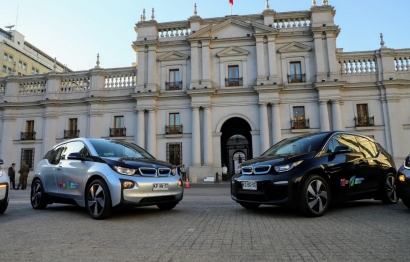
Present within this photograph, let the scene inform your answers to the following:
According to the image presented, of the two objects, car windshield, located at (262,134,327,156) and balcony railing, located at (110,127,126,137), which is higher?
balcony railing, located at (110,127,126,137)

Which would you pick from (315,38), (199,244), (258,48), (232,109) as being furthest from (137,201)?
→ (315,38)

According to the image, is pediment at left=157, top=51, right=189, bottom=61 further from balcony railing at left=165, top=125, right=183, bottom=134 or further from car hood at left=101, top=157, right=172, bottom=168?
car hood at left=101, top=157, right=172, bottom=168

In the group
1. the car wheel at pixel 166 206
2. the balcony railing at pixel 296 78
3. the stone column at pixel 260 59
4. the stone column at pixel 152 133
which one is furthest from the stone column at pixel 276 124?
the car wheel at pixel 166 206

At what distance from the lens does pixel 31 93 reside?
29328mm

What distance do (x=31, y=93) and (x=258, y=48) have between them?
2308cm

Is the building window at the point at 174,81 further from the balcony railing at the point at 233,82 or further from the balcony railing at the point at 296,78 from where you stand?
the balcony railing at the point at 296,78

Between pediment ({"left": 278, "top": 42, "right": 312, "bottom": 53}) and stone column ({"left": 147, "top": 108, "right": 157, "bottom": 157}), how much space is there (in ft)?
41.7

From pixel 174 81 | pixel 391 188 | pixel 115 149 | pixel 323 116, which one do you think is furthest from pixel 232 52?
pixel 115 149

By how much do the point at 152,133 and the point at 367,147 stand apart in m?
20.6

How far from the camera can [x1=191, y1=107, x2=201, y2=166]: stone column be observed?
80.0 ft

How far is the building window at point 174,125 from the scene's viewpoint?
25.6 m

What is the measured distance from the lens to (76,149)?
6609 mm

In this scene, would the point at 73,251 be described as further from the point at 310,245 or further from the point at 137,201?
the point at 310,245

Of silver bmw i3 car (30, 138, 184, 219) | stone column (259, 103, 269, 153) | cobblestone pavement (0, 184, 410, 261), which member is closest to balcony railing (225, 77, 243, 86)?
stone column (259, 103, 269, 153)
